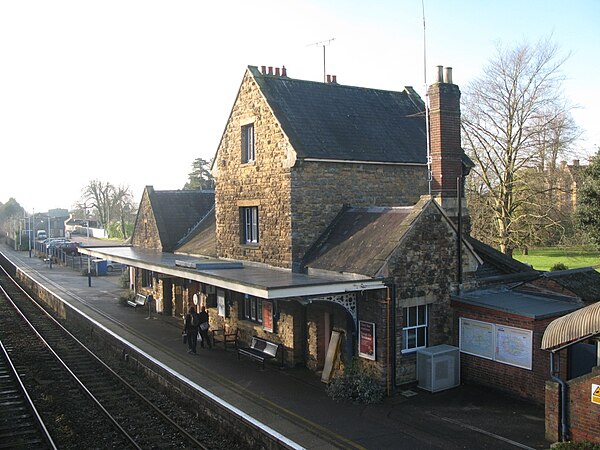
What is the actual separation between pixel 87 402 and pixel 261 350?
4.99 m

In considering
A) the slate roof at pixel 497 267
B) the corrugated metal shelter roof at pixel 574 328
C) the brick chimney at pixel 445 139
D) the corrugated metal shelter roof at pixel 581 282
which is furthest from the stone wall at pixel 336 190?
the corrugated metal shelter roof at pixel 574 328

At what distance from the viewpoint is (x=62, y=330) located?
23.5 meters

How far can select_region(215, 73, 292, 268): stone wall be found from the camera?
55.3ft

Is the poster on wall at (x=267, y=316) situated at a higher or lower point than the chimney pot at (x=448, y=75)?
lower

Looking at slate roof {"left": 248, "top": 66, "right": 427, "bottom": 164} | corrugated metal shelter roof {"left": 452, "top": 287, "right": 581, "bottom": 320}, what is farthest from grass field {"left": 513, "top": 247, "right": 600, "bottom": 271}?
corrugated metal shelter roof {"left": 452, "top": 287, "right": 581, "bottom": 320}

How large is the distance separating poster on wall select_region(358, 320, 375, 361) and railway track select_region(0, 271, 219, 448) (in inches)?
169

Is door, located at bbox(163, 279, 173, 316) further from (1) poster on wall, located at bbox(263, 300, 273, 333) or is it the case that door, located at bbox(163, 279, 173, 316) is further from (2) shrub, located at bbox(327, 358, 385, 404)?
(2) shrub, located at bbox(327, 358, 385, 404)

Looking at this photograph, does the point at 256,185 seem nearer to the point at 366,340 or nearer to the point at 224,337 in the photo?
the point at 224,337

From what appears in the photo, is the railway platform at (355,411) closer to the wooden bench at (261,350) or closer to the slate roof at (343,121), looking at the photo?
the wooden bench at (261,350)

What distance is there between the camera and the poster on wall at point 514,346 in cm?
1272

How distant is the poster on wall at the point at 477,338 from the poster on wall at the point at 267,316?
220 inches

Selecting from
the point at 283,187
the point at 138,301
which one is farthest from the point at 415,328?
the point at 138,301

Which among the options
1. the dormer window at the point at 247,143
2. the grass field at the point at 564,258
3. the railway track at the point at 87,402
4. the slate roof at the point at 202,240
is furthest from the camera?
the grass field at the point at 564,258

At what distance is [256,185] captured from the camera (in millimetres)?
18250
